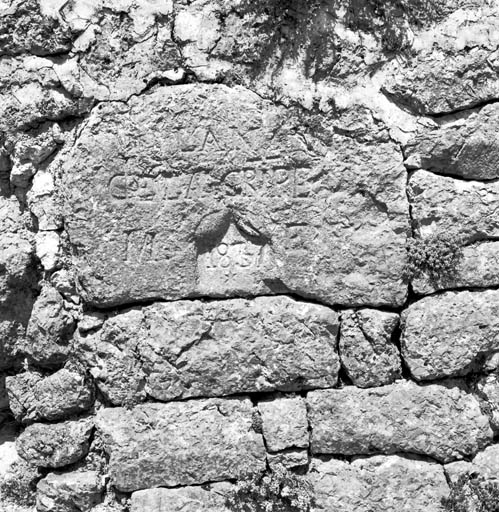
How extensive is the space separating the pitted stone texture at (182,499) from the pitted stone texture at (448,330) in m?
1.40

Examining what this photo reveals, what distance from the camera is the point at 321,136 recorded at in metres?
4.22

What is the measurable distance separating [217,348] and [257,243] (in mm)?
668

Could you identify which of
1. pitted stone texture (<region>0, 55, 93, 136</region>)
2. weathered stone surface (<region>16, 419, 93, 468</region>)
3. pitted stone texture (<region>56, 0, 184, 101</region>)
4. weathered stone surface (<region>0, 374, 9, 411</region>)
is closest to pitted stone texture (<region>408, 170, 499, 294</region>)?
pitted stone texture (<region>56, 0, 184, 101</region>)

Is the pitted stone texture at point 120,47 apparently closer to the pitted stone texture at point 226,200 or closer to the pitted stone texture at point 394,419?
the pitted stone texture at point 226,200

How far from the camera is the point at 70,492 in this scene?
445cm

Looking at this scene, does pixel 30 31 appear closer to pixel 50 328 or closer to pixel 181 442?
pixel 50 328

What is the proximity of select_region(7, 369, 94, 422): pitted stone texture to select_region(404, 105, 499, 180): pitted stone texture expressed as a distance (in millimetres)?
2379

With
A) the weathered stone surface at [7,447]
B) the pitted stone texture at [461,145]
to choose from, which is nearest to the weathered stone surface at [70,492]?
the weathered stone surface at [7,447]

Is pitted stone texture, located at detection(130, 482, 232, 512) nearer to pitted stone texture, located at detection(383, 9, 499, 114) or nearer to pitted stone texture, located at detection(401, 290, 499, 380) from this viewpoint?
pitted stone texture, located at detection(401, 290, 499, 380)

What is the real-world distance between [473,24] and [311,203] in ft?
4.57

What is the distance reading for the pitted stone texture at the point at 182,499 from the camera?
173 inches

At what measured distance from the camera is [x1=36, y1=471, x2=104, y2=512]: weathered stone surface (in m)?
4.45

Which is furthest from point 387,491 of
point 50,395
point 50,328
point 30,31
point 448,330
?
point 30,31

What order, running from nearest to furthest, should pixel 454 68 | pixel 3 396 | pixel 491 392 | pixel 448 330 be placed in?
pixel 454 68 < pixel 448 330 < pixel 491 392 < pixel 3 396
